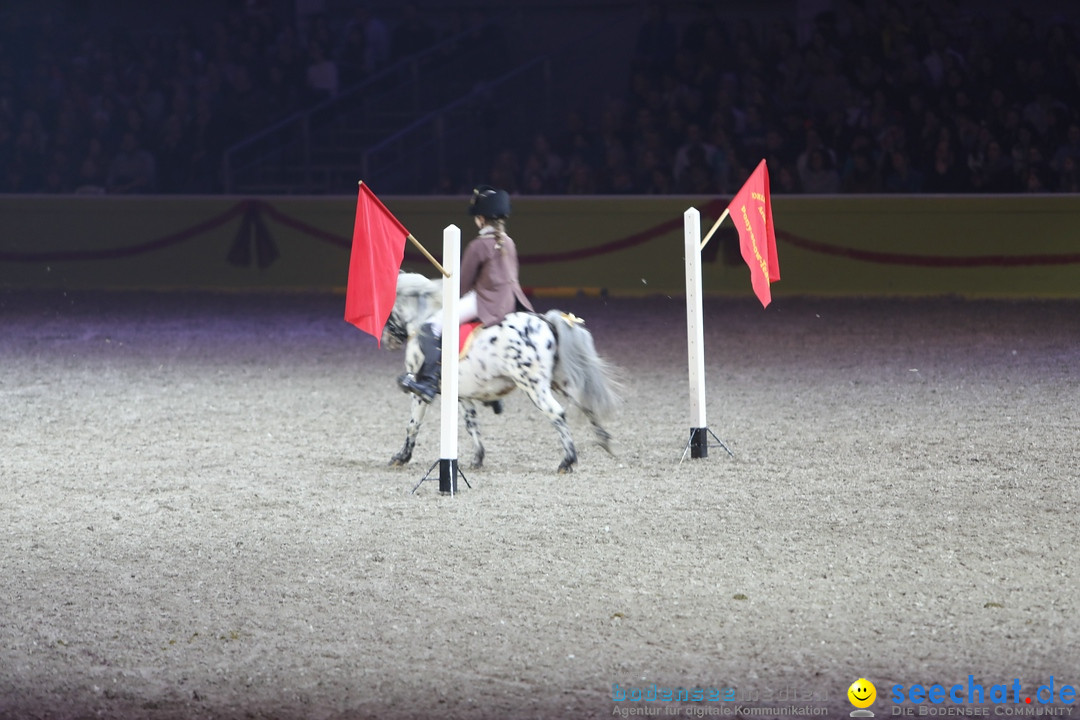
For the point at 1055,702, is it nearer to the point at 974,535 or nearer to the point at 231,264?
the point at 974,535

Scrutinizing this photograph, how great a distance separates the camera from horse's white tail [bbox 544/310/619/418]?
7504mm

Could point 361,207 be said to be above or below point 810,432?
above

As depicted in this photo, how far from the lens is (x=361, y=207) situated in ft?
22.4

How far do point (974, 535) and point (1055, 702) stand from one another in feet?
6.69

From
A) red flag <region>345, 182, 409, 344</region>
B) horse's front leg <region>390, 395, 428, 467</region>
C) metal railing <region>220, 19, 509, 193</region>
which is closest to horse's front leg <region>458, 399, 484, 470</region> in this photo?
horse's front leg <region>390, 395, 428, 467</region>

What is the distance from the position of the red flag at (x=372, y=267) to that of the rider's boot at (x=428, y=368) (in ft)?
2.30

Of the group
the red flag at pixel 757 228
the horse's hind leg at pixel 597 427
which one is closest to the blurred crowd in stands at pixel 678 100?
the red flag at pixel 757 228

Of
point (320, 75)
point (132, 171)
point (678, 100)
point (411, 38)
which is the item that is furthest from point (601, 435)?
point (411, 38)

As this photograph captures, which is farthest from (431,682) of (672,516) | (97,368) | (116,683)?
(97,368)

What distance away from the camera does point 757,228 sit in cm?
810

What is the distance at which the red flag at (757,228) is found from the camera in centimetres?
788

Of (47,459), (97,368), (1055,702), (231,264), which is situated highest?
(231,264)

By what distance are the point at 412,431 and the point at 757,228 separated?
97.9 inches

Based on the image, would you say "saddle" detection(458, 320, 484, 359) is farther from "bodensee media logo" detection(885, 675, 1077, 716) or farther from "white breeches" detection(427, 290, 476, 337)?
"bodensee media logo" detection(885, 675, 1077, 716)
